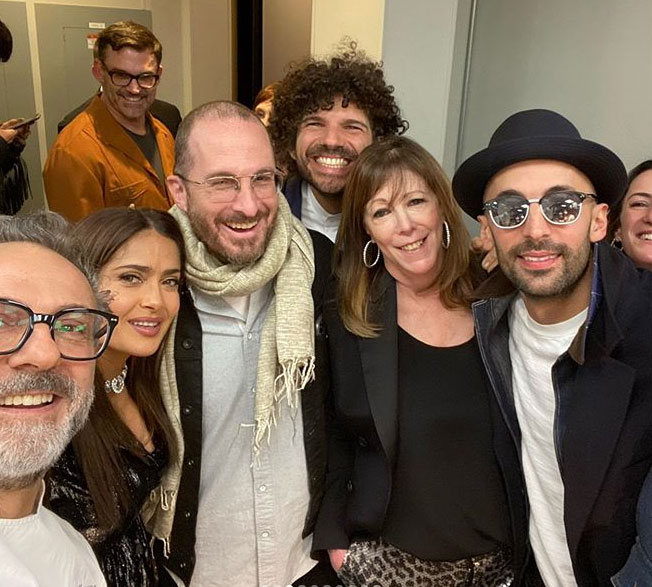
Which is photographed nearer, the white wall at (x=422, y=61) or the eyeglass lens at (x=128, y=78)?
the eyeglass lens at (x=128, y=78)

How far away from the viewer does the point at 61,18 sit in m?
4.67

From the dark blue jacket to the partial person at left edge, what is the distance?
8.32 feet

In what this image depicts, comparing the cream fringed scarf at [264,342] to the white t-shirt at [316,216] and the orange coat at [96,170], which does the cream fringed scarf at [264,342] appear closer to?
the white t-shirt at [316,216]

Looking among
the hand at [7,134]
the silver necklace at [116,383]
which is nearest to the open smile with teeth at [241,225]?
the silver necklace at [116,383]

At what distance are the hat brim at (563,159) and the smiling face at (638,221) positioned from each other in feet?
1.45

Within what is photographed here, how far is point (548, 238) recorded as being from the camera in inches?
59.0

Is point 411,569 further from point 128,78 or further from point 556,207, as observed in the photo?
point 128,78

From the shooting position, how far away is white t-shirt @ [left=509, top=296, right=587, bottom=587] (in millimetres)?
1565

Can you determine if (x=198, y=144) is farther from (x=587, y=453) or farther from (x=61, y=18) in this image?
(x=61, y=18)

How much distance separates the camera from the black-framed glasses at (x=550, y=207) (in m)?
1.50

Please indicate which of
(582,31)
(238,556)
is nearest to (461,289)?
(238,556)

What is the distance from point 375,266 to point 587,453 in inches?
31.1

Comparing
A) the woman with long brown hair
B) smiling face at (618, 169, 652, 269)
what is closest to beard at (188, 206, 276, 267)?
the woman with long brown hair

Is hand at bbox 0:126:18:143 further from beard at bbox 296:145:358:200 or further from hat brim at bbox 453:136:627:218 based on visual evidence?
hat brim at bbox 453:136:627:218
